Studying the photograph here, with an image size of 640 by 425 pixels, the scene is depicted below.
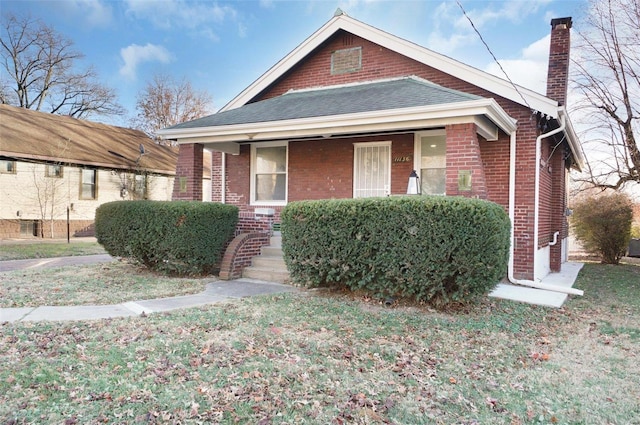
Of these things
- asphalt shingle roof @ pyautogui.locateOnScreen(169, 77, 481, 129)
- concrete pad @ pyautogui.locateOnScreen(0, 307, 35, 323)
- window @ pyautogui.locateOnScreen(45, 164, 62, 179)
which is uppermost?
asphalt shingle roof @ pyautogui.locateOnScreen(169, 77, 481, 129)

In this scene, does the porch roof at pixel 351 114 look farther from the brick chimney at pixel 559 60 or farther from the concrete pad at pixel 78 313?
the concrete pad at pixel 78 313

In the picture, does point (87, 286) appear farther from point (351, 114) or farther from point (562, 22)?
point (562, 22)

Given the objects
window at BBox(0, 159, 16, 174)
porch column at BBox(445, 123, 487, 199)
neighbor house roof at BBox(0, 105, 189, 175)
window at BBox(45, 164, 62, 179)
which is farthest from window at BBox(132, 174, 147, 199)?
porch column at BBox(445, 123, 487, 199)

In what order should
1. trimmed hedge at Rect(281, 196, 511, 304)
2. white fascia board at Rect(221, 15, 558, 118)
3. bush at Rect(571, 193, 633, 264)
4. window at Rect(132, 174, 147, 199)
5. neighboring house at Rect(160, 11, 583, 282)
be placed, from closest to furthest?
trimmed hedge at Rect(281, 196, 511, 304)
neighboring house at Rect(160, 11, 583, 282)
white fascia board at Rect(221, 15, 558, 118)
bush at Rect(571, 193, 633, 264)
window at Rect(132, 174, 147, 199)

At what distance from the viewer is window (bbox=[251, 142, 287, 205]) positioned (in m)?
10.4

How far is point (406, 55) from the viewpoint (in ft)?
30.6

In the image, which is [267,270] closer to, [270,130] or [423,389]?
[270,130]

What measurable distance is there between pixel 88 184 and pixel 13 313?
15.5m

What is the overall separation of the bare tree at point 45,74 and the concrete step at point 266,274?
28016mm

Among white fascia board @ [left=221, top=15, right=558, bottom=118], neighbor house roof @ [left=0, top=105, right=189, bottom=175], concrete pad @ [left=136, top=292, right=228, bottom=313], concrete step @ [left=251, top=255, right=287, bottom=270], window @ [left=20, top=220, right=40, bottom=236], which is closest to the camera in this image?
concrete pad @ [left=136, top=292, right=228, bottom=313]

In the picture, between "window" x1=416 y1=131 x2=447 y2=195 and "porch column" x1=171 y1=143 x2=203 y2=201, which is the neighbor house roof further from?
"window" x1=416 y1=131 x2=447 y2=195

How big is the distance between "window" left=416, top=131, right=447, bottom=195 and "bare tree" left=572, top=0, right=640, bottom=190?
Answer: 18.8 feet

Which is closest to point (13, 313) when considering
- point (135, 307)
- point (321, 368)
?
point (135, 307)

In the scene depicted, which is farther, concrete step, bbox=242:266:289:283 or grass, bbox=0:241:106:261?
grass, bbox=0:241:106:261
